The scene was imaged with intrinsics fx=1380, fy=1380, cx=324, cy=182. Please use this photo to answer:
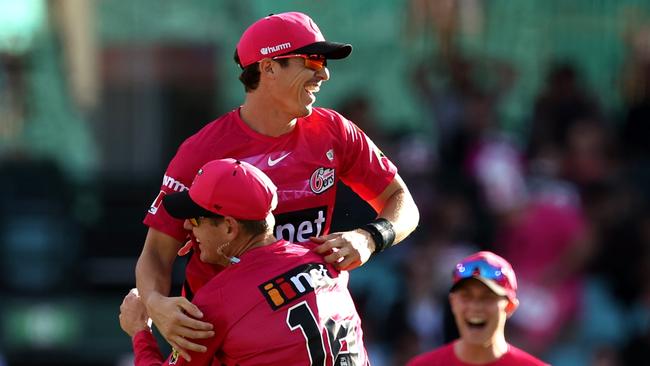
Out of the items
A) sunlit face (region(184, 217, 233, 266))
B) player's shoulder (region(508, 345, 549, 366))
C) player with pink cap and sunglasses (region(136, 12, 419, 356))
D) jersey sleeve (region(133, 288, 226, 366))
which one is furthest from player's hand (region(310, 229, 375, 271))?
player's shoulder (region(508, 345, 549, 366))

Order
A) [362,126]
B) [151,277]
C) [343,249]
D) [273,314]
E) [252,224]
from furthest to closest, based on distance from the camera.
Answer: [362,126] → [151,277] → [343,249] → [252,224] → [273,314]

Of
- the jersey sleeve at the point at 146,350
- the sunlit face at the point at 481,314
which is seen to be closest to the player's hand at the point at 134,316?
the jersey sleeve at the point at 146,350

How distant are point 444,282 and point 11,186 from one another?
13.7 ft

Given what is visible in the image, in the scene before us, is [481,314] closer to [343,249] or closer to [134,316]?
[343,249]

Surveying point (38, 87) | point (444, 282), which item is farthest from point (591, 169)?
point (38, 87)

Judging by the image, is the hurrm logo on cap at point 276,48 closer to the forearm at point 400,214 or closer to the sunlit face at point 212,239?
the sunlit face at point 212,239

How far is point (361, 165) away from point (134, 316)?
1160mm

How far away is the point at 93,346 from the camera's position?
1187cm

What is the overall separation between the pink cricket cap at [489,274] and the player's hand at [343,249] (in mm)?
1034

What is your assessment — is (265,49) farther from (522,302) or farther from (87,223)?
(87,223)

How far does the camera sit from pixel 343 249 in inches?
207

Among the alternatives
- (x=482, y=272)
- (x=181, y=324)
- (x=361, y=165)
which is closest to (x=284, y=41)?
(x=361, y=165)

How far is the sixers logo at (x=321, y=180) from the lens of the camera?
5652 mm

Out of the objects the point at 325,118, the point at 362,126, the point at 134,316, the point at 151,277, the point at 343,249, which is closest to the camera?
the point at 343,249
